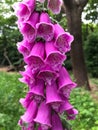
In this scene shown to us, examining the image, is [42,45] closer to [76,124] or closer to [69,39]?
[69,39]

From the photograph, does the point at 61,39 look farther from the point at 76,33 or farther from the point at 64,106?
the point at 76,33

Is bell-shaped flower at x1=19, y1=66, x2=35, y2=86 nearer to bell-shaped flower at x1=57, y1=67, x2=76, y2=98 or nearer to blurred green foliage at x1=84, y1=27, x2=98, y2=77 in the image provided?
bell-shaped flower at x1=57, y1=67, x2=76, y2=98

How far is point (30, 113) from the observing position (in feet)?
7.45

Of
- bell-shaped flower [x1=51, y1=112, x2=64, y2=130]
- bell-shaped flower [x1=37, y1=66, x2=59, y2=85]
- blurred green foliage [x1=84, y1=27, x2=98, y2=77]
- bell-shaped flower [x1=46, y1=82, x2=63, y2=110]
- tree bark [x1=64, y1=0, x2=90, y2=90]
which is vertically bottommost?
blurred green foliage [x1=84, y1=27, x2=98, y2=77]

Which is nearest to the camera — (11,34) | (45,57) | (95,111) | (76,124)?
(45,57)

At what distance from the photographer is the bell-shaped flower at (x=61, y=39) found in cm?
217

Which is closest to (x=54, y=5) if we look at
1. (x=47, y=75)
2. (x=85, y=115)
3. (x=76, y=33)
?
(x=47, y=75)

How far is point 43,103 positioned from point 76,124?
4.16m

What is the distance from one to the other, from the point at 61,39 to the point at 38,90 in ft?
1.04

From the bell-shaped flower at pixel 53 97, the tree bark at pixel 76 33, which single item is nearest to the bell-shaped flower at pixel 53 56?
the bell-shaped flower at pixel 53 97

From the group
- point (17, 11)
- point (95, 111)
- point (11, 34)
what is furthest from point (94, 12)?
point (17, 11)

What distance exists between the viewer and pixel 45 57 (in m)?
2.18

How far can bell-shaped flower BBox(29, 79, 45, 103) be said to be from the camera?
2.20 meters

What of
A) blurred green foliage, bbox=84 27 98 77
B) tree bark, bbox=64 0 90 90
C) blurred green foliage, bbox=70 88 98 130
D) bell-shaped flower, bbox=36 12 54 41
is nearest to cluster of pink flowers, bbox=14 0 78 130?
bell-shaped flower, bbox=36 12 54 41
